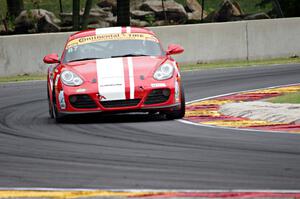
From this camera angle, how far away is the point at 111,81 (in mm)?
14281

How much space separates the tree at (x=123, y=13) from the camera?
117ft

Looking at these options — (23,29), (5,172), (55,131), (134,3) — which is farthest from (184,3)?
(5,172)

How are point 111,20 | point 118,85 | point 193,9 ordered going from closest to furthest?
point 118,85 → point 111,20 → point 193,9

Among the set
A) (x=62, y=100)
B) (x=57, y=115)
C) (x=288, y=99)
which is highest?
(x=62, y=100)

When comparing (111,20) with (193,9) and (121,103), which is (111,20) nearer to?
(193,9)

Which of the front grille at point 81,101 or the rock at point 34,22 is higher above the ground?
the front grille at point 81,101

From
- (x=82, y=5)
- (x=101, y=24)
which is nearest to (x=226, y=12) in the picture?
(x=101, y=24)

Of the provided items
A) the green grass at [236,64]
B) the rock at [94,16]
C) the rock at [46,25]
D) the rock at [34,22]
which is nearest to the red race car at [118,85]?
the green grass at [236,64]

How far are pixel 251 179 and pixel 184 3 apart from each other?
46.3 m

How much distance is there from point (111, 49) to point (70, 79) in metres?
1.17

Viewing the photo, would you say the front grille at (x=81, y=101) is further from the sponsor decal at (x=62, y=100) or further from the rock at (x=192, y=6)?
the rock at (x=192, y=6)

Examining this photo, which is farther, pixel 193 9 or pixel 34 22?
pixel 193 9

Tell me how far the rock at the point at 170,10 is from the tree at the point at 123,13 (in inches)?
380

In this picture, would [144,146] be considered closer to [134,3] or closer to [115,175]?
[115,175]
